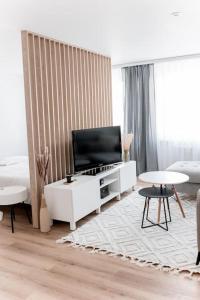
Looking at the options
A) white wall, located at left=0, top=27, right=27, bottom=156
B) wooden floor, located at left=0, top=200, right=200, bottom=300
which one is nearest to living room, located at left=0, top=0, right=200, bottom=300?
wooden floor, located at left=0, top=200, right=200, bottom=300

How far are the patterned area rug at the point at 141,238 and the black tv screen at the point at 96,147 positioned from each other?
0.75 m

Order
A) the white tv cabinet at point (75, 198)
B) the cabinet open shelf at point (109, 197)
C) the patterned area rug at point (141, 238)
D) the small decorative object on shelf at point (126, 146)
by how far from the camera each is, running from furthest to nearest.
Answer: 1. the small decorative object on shelf at point (126, 146)
2. the cabinet open shelf at point (109, 197)
3. the white tv cabinet at point (75, 198)
4. the patterned area rug at point (141, 238)

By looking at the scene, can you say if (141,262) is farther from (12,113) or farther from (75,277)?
(12,113)

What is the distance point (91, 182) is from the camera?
3803 mm

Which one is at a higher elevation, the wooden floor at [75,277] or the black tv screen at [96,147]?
the black tv screen at [96,147]

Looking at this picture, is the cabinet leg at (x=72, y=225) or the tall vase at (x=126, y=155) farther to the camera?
the tall vase at (x=126, y=155)

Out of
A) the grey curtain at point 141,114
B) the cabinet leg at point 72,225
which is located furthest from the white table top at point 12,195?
the grey curtain at point 141,114

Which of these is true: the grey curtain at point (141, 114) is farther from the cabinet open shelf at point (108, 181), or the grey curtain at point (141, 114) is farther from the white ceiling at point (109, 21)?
the cabinet open shelf at point (108, 181)

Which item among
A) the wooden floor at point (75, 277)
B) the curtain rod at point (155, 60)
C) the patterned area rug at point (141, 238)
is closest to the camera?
the wooden floor at point (75, 277)

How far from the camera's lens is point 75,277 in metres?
2.52

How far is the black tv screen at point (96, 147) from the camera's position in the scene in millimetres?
4001

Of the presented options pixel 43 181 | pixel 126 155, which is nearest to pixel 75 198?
pixel 43 181

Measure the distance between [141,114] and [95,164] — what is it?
7.56 ft

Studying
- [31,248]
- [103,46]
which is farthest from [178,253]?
[103,46]
